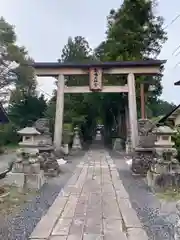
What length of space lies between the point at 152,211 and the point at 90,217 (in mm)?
1129

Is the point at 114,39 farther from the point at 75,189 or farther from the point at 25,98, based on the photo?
the point at 75,189

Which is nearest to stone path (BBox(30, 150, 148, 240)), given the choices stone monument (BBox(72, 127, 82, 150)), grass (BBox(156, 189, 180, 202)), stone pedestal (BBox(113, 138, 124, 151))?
grass (BBox(156, 189, 180, 202))

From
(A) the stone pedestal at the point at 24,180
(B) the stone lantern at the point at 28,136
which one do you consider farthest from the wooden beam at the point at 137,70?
(A) the stone pedestal at the point at 24,180

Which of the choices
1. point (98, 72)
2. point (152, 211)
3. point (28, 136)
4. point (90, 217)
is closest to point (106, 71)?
point (98, 72)

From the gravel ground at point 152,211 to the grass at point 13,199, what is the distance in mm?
2072

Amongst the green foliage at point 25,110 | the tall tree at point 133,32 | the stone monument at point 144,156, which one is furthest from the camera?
the green foliage at point 25,110

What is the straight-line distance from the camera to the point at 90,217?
4469 millimetres

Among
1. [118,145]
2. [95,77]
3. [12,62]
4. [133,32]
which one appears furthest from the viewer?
[12,62]

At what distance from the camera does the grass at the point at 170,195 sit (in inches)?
229

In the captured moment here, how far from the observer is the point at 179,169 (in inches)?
268

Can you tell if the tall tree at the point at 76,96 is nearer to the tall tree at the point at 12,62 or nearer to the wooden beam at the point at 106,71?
the tall tree at the point at 12,62

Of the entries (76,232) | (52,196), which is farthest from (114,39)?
(76,232)

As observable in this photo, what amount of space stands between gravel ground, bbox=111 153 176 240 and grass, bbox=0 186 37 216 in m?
2.07

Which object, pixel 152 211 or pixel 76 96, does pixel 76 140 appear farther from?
pixel 152 211
